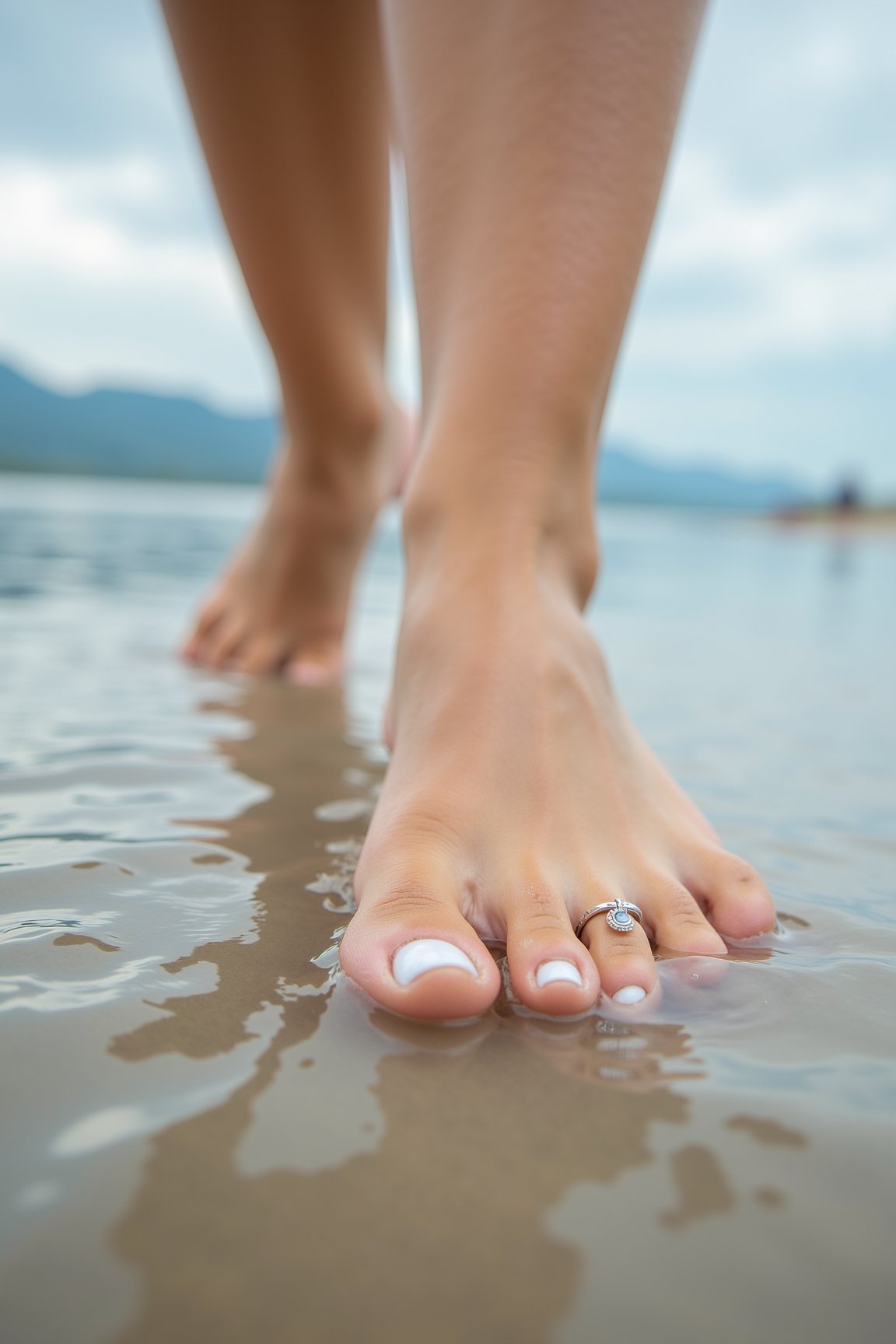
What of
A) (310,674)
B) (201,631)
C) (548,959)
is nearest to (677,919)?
(548,959)

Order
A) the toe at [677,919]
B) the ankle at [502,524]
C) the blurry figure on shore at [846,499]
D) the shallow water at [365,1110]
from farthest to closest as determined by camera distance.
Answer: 1. the blurry figure on shore at [846,499]
2. the ankle at [502,524]
3. the toe at [677,919]
4. the shallow water at [365,1110]

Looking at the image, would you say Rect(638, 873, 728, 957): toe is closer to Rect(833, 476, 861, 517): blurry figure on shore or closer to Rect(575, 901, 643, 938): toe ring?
Rect(575, 901, 643, 938): toe ring

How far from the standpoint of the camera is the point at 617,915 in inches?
30.9

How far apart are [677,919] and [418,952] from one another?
253 mm

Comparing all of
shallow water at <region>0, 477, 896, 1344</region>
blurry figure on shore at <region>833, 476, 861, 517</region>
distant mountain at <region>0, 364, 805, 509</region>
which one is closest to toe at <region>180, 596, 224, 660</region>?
shallow water at <region>0, 477, 896, 1344</region>

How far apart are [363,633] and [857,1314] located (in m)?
2.35

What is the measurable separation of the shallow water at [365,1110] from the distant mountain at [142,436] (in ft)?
124

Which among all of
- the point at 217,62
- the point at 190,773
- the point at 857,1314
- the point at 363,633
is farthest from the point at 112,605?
the point at 857,1314

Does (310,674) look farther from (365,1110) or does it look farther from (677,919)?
(365,1110)

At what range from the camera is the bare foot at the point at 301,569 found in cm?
198

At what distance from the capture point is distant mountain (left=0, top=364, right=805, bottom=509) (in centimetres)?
5269

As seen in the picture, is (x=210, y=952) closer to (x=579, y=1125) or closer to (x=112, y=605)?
(x=579, y=1125)

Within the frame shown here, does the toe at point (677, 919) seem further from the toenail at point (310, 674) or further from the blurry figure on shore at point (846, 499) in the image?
the blurry figure on shore at point (846, 499)

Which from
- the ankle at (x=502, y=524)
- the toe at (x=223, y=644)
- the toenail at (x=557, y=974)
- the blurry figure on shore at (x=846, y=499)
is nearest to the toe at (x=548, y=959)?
the toenail at (x=557, y=974)
